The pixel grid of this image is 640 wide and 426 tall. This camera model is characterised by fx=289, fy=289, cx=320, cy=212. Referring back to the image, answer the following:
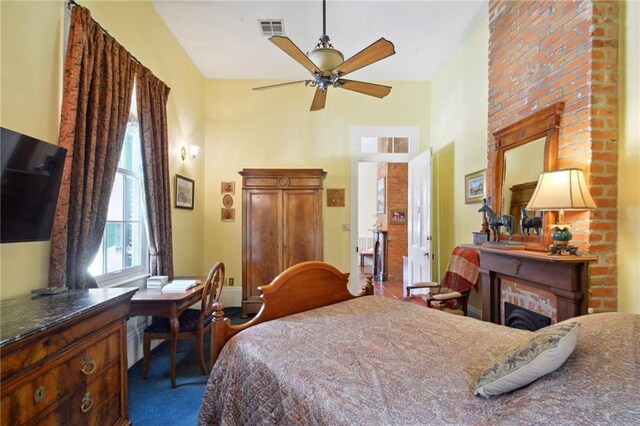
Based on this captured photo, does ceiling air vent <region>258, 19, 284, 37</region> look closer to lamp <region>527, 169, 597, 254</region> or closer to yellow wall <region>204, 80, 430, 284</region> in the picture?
yellow wall <region>204, 80, 430, 284</region>

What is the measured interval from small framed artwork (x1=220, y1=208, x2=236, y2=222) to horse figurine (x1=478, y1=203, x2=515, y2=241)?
3.39 meters

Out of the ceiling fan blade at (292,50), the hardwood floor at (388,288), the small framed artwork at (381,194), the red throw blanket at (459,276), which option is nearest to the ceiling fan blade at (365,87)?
the ceiling fan blade at (292,50)

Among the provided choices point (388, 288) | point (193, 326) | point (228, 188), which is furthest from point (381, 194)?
point (193, 326)

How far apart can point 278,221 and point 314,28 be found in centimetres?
238

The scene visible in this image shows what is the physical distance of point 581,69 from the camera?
6.21 ft

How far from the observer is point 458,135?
3748mm

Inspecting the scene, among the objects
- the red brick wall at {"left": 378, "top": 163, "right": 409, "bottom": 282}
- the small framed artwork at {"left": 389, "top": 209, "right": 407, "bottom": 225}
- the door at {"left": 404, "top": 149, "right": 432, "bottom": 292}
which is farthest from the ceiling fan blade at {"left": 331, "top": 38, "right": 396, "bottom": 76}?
the small framed artwork at {"left": 389, "top": 209, "right": 407, "bottom": 225}

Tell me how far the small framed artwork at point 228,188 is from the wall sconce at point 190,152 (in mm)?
603

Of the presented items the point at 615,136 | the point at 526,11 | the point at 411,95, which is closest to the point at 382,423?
the point at 615,136

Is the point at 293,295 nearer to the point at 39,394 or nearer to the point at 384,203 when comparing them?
the point at 39,394

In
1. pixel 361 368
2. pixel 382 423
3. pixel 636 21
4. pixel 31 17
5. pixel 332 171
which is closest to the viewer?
pixel 382 423

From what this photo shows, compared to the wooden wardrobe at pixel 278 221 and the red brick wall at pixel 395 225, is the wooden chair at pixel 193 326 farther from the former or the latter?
the red brick wall at pixel 395 225

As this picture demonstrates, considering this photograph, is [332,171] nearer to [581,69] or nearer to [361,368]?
[581,69]

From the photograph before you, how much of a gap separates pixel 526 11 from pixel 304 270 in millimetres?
2756
